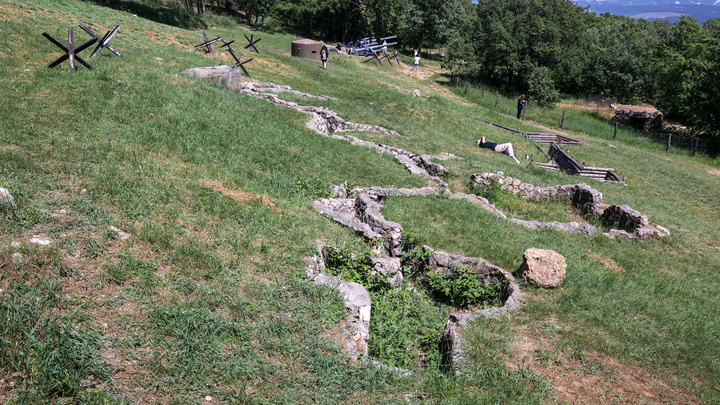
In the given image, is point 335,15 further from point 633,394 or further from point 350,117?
point 633,394

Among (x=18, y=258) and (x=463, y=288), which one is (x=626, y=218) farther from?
(x=18, y=258)

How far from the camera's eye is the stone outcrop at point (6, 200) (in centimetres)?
588

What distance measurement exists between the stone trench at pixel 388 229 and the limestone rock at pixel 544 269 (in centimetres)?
36

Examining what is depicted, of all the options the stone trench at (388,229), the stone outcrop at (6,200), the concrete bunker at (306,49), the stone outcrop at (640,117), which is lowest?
the stone trench at (388,229)

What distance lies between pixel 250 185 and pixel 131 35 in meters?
18.0

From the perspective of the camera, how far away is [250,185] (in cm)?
923

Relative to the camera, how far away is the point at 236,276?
20.4 feet

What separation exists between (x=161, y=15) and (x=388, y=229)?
3545 cm

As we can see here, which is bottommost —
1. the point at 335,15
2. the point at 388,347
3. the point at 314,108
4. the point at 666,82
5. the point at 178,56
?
the point at 388,347

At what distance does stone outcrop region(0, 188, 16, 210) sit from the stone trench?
4.37 meters

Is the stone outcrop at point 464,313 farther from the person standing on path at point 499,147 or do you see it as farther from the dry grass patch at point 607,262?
the person standing on path at point 499,147

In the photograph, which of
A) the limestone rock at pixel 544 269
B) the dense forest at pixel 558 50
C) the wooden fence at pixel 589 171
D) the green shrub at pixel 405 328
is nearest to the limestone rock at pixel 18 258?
the green shrub at pixel 405 328

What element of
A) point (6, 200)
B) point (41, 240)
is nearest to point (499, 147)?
point (41, 240)

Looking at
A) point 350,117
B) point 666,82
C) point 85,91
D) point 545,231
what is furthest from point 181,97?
point 666,82
